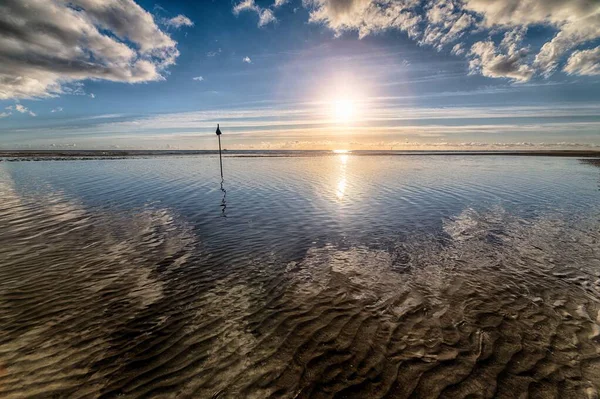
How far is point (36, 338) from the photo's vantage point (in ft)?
→ 19.2

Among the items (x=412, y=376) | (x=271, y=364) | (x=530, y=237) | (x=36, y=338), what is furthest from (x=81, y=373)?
(x=530, y=237)

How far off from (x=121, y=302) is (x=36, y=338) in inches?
66.8

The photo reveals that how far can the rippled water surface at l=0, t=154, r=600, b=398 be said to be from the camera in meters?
4.91

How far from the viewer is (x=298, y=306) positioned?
7203mm

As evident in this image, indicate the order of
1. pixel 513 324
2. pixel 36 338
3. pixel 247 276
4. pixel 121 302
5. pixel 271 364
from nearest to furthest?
1. pixel 271 364
2. pixel 36 338
3. pixel 513 324
4. pixel 121 302
5. pixel 247 276

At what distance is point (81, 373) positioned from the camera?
16.3 feet

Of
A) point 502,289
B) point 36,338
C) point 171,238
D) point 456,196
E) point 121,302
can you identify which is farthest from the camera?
point 456,196

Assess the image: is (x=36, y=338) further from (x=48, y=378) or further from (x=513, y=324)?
(x=513, y=324)

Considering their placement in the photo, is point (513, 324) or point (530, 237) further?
point (530, 237)

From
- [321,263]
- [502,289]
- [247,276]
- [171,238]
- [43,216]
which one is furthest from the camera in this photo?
[43,216]

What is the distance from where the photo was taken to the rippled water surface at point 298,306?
16.1ft

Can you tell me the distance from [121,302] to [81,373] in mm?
2463

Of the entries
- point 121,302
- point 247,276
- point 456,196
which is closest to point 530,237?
point 456,196

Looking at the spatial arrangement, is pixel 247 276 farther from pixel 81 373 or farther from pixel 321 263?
pixel 81 373
